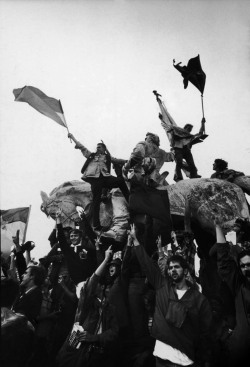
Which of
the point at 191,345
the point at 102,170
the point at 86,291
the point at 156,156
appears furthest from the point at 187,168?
the point at 191,345

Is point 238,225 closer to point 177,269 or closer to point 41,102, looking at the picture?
point 177,269

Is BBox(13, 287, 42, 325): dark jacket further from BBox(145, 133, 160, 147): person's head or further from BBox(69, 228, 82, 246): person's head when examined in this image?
BBox(145, 133, 160, 147): person's head

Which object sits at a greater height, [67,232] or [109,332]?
[67,232]

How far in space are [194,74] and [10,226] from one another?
3168mm

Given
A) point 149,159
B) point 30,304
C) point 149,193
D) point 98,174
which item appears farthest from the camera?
point 98,174

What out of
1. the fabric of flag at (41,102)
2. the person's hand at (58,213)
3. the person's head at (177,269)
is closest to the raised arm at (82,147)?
the fabric of flag at (41,102)

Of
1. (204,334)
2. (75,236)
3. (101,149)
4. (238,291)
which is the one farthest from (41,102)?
(204,334)

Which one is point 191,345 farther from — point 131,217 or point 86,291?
point 131,217

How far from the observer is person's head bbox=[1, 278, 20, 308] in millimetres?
5418

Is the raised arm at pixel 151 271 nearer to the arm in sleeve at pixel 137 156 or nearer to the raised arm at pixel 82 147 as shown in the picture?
the arm in sleeve at pixel 137 156

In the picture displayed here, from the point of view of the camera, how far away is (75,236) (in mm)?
5953

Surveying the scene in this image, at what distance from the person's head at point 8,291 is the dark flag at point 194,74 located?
3421 millimetres

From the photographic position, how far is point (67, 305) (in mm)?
5520

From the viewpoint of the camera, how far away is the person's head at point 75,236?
593 cm
